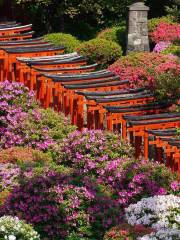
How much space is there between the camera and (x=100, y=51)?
31391mm

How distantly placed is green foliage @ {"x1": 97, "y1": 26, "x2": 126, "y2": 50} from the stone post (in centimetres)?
209

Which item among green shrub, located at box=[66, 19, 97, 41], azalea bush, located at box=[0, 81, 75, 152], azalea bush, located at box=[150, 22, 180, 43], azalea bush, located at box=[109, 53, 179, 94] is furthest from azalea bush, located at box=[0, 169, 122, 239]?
green shrub, located at box=[66, 19, 97, 41]

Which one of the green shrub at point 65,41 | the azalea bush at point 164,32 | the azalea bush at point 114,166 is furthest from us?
the azalea bush at point 164,32

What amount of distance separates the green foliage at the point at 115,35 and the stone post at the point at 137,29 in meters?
Answer: 2.09

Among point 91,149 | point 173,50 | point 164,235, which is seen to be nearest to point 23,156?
point 91,149

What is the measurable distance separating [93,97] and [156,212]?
756 centimetres

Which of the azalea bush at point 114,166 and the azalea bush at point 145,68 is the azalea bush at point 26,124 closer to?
the azalea bush at point 114,166

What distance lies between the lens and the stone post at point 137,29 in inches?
1285

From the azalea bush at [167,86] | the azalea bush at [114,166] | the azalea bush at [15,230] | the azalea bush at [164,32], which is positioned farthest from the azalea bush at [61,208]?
the azalea bush at [164,32]

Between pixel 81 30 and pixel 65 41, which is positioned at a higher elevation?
pixel 65 41

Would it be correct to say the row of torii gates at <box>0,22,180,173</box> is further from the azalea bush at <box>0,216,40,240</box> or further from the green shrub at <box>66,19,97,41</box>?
the green shrub at <box>66,19,97,41</box>

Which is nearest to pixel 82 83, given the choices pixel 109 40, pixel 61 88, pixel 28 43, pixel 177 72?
pixel 61 88

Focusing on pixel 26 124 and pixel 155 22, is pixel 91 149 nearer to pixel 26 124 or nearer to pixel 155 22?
pixel 26 124

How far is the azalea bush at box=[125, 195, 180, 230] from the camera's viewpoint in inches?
512
